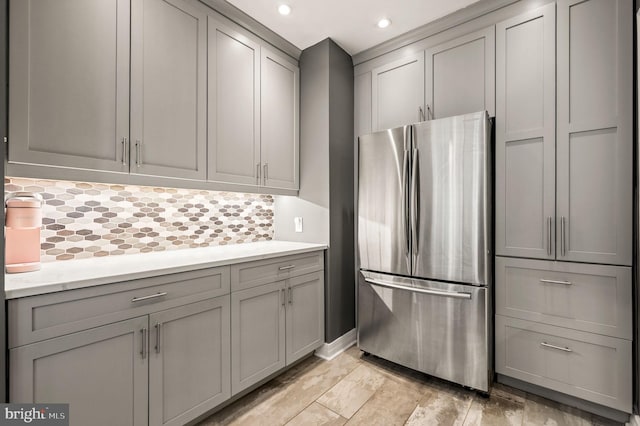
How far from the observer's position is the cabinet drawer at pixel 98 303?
1.11 m

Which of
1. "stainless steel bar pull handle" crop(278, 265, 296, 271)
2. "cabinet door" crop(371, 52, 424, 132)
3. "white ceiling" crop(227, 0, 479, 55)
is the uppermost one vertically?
"white ceiling" crop(227, 0, 479, 55)

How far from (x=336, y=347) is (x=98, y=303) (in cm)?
193

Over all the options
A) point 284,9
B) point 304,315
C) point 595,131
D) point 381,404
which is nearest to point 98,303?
point 304,315

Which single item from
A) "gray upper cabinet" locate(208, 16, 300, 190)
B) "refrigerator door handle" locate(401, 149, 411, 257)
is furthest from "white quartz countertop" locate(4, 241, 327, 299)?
"refrigerator door handle" locate(401, 149, 411, 257)

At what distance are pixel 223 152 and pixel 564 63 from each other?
2366mm

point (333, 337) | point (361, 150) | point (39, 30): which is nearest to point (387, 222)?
point (361, 150)

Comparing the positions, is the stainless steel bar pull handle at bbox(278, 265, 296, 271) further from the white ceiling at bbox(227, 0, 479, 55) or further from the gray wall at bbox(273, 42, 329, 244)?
the white ceiling at bbox(227, 0, 479, 55)

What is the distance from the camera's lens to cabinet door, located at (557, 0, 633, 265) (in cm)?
173

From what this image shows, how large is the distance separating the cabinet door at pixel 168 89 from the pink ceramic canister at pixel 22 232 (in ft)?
1.55

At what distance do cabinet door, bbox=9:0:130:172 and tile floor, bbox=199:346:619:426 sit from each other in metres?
1.68

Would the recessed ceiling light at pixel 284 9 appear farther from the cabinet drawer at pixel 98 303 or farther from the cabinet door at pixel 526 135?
the cabinet drawer at pixel 98 303

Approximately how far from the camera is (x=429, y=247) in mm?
2117

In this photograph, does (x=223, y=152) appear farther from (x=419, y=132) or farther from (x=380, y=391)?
(x=380, y=391)

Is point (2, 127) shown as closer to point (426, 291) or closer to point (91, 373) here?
point (91, 373)
